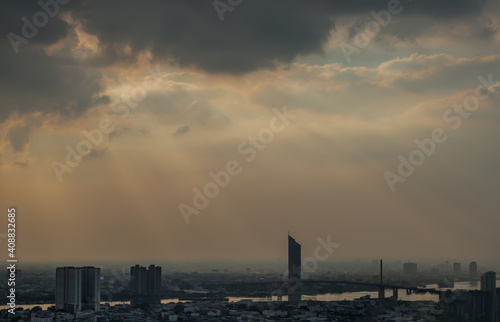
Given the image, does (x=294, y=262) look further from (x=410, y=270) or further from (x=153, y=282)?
(x=153, y=282)

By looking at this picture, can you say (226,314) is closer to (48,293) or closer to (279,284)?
(48,293)

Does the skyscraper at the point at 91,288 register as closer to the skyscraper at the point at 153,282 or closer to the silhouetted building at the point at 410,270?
the skyscraper at the point at 153,282

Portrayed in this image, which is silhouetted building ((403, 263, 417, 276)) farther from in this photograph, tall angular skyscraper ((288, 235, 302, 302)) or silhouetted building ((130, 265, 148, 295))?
silhouetted building ((130, 265, 148, 295))

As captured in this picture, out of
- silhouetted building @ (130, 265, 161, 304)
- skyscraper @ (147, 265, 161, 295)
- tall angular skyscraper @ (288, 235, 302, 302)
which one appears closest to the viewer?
silhouetted building @ (130, 265, 161, 304)

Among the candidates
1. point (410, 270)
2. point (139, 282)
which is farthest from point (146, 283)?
point (410, 270)

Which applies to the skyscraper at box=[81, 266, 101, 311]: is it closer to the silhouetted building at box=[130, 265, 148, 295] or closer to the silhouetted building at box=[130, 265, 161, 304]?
the silhouetted building at box=[130, 265, 161, 304]

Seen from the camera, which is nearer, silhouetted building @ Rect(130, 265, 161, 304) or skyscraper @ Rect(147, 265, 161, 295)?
silhouetted building @ Rect(130, 265, 161, 304)

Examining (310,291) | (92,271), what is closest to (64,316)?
(92,271)

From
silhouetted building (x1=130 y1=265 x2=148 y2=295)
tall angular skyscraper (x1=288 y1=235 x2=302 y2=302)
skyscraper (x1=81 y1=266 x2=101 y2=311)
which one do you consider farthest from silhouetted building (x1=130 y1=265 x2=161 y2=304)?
tall angular skyscraper (x1=288 y1=235 x2=302 y2=302)

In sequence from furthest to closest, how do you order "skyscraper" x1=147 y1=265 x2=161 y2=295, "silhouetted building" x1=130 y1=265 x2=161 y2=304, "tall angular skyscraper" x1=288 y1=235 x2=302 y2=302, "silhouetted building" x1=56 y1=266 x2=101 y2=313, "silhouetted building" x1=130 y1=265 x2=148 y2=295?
"tall angular skyscraper" x1=288 y1=235 x2=302 y2=302, "skyscraper" x1=147 y1=265 x2=161 y2=295, "silhouetted building" x1=130 y1=265 x2=148 y2=295, "silhouetted building" x1=130 y1=265 x2=161 y2=304, "silhouetted building" x1=56 y1=266 x2=101 y2=313
